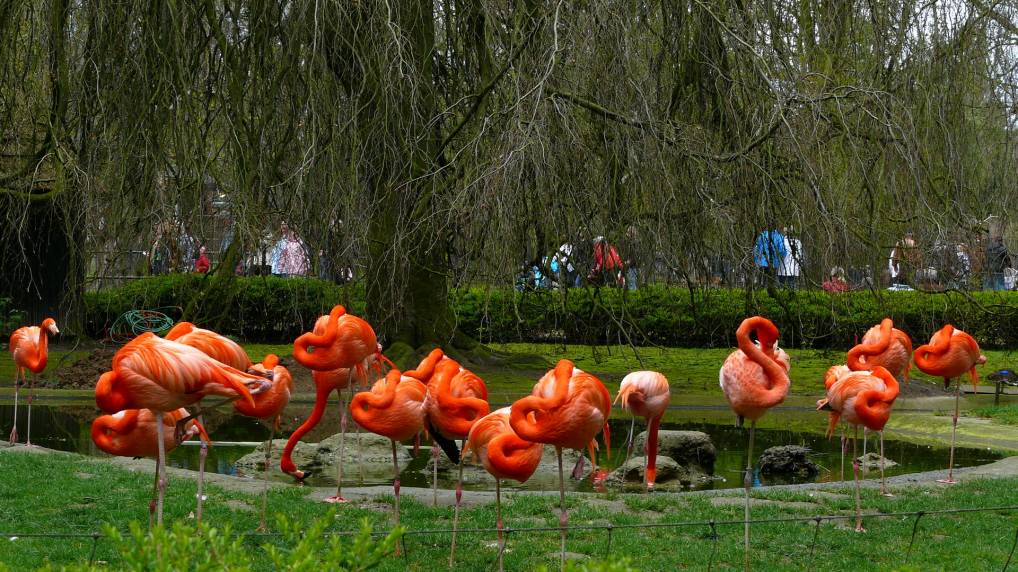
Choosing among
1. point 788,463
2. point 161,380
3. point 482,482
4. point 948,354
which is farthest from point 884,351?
point 161,380

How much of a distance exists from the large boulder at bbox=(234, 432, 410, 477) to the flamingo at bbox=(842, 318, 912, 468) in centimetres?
308

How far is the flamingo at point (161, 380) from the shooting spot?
4609 millimetres

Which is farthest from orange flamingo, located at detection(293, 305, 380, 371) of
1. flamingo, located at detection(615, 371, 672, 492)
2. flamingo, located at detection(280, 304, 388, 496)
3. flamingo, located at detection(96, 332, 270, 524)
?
flamingo, located at detection(96, 332, 270, 524)

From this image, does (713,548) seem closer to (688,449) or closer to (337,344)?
(337,344)

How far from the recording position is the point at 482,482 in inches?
291

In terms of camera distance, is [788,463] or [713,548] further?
[788,463]

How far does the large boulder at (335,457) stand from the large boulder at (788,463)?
7.89 ft

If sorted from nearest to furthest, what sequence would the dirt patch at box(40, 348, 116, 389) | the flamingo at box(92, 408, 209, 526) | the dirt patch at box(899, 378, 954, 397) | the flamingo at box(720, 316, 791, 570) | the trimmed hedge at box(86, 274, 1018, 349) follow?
the flamingo at box(92, 408, 209, 526)
the flamingo at box(720, 316, 791, 570)
the dirt patch at box(40, 348, 116, 389)
the dirt patch at box(899, 378, 954, 397)
the trimmed hedge at box(86, 274, 1018, 349)

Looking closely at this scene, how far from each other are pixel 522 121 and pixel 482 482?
2.25 meters

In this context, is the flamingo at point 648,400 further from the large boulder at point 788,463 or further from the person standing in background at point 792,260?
the person standing in background at point 792,260

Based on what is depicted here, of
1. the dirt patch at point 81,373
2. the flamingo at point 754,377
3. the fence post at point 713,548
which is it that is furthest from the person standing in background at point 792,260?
the dirt patch at point 81,373

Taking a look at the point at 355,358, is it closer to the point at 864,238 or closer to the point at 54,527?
the point at 54,527

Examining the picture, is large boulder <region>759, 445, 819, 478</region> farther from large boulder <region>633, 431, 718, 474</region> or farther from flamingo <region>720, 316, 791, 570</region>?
flamingo <region>720, 316, 791, 570</region>

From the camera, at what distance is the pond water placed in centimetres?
756
